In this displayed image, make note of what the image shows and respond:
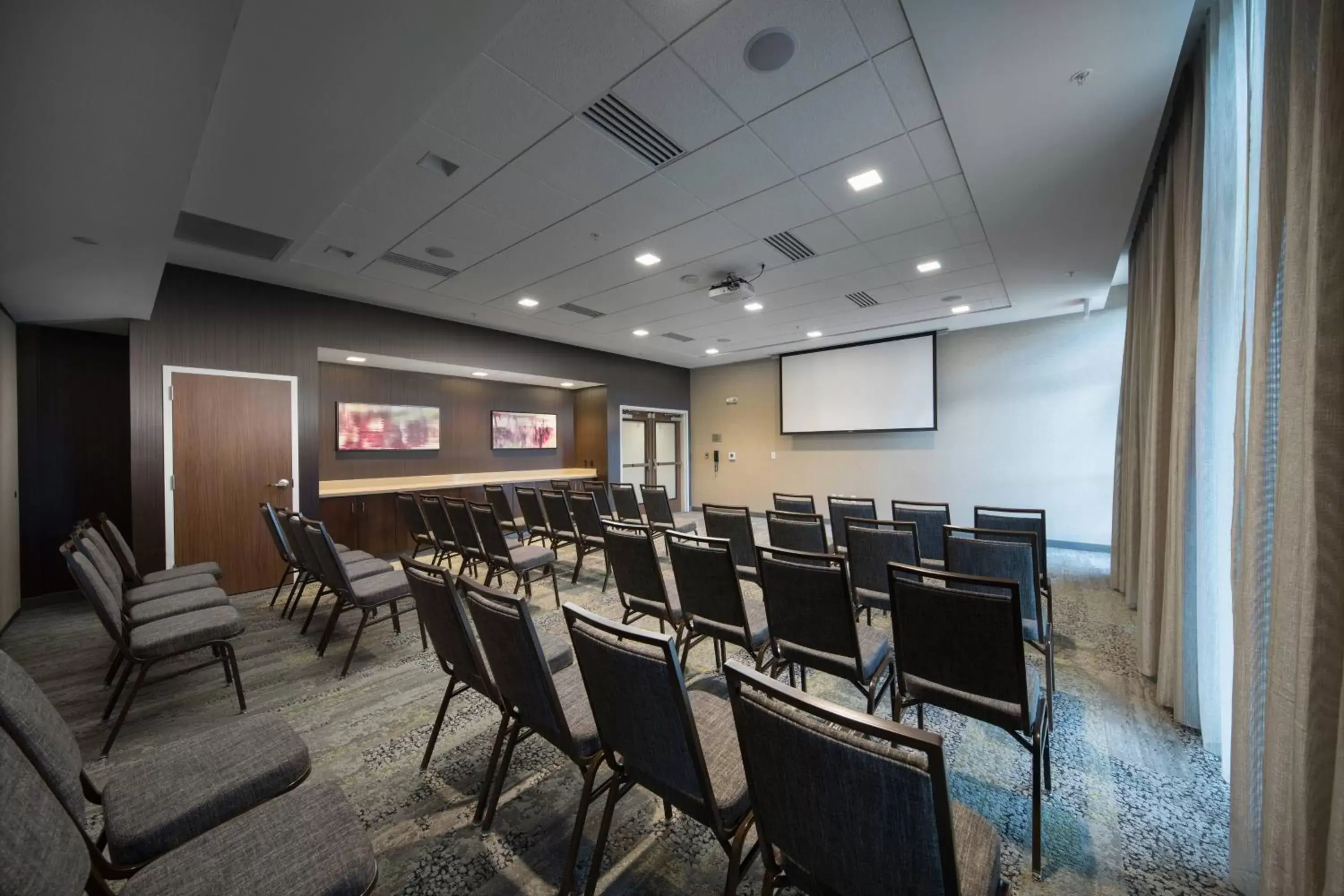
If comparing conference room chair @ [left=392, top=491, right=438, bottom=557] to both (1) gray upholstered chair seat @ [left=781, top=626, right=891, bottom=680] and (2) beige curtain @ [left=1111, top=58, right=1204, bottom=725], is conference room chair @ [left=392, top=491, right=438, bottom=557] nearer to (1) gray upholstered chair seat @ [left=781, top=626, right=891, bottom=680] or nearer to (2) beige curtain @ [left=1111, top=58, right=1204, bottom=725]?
(1) gray upholstered chair seat @ [left=781, top=626, right=891, bottom=680]

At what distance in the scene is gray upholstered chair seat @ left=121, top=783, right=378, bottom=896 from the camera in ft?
3.28

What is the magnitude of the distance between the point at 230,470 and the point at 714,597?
16.3 ft

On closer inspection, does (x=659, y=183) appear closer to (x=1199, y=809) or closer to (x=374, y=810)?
(x=374, y=810)

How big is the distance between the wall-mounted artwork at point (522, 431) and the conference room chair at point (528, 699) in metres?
6.36

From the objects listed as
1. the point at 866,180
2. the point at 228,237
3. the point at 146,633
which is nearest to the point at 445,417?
the point at 228,237

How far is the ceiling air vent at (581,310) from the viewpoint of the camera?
5649mm

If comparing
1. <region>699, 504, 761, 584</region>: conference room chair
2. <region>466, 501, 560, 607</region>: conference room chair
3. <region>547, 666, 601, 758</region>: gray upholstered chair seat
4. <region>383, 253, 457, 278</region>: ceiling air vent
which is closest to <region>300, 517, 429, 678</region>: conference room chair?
<region>466, 501, 560, 607</region>: conference room chair

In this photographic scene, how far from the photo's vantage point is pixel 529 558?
3.92 metres

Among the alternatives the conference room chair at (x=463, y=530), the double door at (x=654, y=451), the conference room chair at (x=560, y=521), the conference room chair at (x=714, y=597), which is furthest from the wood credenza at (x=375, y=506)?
the conference room chair at (x=714, y=597)

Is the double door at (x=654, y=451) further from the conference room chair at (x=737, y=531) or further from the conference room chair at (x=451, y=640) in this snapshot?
the conference room chair at (x=451, y=640)

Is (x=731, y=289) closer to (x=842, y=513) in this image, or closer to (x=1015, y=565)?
(x=842, y=513)

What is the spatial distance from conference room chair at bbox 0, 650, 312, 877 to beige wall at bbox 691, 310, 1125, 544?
7.89 metres

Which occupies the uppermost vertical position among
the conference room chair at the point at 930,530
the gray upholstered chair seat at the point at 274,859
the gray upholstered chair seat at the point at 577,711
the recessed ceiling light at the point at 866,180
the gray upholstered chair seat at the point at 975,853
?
the recessed ceiling light at the point at 866,180

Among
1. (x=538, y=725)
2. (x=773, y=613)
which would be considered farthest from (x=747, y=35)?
(x=538, y=725)
